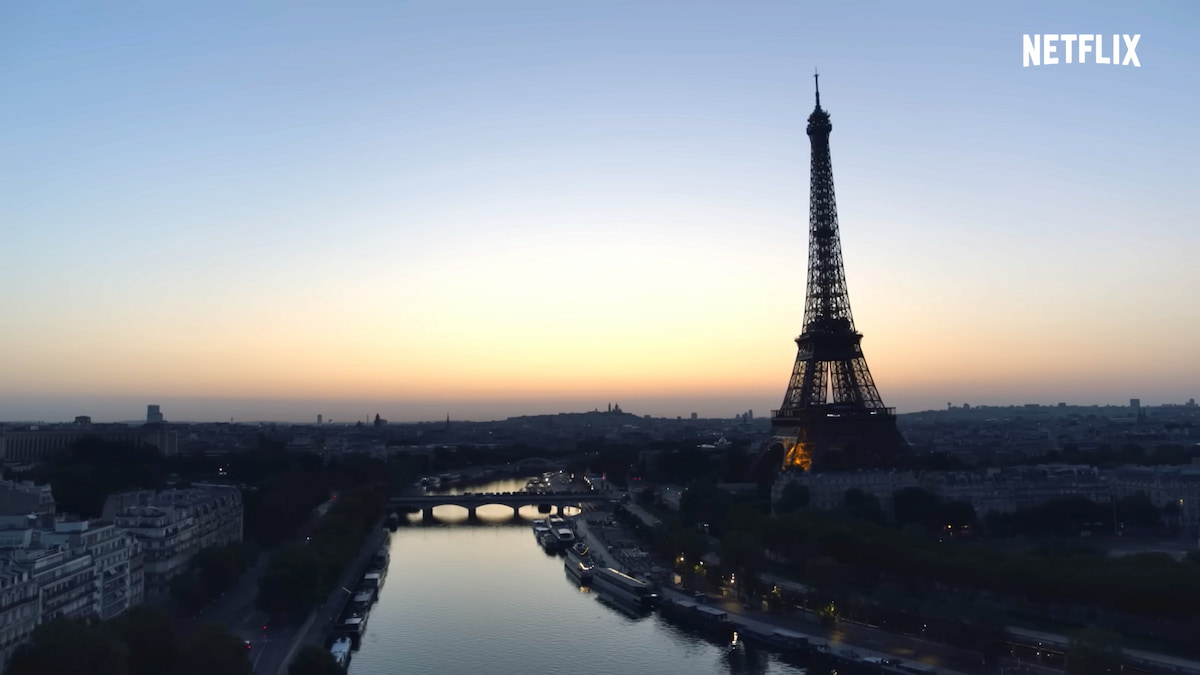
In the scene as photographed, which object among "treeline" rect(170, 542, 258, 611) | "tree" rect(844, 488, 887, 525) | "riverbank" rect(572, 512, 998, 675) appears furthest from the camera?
"tree" rect(844, 488, 887, 525)

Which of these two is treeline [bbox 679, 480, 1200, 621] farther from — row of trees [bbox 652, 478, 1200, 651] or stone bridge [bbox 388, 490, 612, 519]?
stone bridge [bbox 388, 490, 612, 519]

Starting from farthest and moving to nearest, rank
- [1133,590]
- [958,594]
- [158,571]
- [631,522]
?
[631,522], [158,571], [958,594], [1133,590]

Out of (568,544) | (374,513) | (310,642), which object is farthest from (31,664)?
(374,513)

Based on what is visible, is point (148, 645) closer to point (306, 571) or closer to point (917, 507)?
point (306, 571)

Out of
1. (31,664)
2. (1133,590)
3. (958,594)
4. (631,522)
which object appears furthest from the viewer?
(631,522)

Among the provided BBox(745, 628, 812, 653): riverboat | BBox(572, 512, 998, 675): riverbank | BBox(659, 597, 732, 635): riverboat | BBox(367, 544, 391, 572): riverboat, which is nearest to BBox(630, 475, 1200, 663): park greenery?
BBox(572, 512, 998, 675): riverbank

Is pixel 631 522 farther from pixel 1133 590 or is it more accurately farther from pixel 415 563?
pixel 1133 590

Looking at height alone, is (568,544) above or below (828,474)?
below
